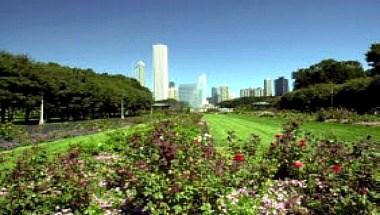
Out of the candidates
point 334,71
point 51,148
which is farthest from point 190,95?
point 51,148

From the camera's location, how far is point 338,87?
91500mm

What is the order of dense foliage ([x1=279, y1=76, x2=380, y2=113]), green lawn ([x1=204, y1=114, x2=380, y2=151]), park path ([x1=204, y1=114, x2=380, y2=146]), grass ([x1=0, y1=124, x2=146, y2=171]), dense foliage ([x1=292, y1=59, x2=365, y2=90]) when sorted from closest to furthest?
grass ([x1=0, y1=124, x2=146, y2=171])
park path ([x1=204, y1=114, x2=380, y2=146])
green lawn ([x1=204, y1=114, x2=380, y2=151])
dense foliage ([x1=279, y1=76, x2=380, y2=113])
dense foliage ([x1=292, y1=59, x2=365, y2=90])

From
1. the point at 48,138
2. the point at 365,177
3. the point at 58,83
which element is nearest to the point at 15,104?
the point at 58,83

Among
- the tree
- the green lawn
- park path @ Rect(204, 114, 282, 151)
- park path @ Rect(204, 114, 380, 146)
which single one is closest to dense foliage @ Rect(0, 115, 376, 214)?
park path @ Rect(204, 114, 380, 146)

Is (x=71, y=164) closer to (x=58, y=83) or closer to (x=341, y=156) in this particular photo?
(x=341, y=156)

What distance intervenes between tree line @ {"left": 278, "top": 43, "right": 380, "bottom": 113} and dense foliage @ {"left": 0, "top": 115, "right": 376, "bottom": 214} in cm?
6117

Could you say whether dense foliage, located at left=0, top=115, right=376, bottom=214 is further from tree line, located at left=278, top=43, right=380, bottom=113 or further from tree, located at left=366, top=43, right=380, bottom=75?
tree, located at left=366, top=43, right=380, bottom=75

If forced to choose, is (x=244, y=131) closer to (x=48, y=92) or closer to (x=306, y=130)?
→ (x=306, y=130)

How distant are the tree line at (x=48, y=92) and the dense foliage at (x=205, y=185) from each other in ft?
151

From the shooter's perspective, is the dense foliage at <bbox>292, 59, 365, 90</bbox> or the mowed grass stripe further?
the dense foliage at <bbox>292, 59, 365, 90</bbox>

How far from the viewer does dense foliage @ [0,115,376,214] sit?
19.5ft

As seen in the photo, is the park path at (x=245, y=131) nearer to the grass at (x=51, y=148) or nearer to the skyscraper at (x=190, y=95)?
the grass at (x=51, y=148)

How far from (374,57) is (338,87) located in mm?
9046

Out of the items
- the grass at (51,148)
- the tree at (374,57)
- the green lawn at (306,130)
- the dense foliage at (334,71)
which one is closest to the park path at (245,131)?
the green lawn at (306,130)
